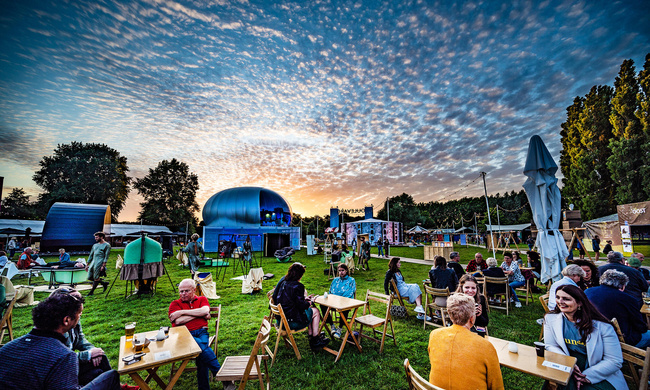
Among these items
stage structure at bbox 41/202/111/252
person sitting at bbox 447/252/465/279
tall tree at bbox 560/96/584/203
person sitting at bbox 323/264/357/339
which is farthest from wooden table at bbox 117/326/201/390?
tall tree at bbox 560/96/584/203

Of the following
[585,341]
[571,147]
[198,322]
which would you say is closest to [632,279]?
[585,341]

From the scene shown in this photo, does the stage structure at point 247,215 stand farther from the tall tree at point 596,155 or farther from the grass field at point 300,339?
the tall tree at point 596,155

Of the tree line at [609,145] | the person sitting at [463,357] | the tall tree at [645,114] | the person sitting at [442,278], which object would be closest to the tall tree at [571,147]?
the tree line at [609,145]

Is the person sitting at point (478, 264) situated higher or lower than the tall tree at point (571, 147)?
lower

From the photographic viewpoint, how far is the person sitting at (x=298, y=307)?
4578 millimetres

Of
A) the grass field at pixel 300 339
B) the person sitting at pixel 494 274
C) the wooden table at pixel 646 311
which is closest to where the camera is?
the grass field at pixel 300 339

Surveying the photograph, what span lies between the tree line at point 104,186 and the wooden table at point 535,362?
4167 centimetres

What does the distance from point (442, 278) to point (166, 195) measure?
46.0 metres

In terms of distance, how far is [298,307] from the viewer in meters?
4.60

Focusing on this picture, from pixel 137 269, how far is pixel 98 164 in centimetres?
3467

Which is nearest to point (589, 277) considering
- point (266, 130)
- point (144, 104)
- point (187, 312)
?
point (187, 312)

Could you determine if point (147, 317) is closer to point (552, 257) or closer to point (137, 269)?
point (137, 269)

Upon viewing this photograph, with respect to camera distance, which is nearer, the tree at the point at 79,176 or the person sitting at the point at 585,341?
the person sitting at the point at 585,341

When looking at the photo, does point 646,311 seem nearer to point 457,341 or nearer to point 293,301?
point 457,341
